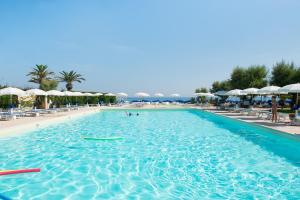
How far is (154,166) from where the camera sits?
8.05 meters

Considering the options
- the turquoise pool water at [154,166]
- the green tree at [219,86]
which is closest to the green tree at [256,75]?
the green tree at [219,86]

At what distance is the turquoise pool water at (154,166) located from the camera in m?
6.07

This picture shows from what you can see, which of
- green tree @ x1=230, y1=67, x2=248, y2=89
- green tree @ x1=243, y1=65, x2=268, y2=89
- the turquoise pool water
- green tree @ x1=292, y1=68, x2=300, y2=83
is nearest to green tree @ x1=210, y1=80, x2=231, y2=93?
green tree @ x1=230, y1=67, x2=248, y2=89

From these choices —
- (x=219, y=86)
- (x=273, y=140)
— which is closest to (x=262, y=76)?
(x=219, y=86)

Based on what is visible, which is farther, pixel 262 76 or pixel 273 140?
pixel 262 76

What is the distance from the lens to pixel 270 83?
3089 cm

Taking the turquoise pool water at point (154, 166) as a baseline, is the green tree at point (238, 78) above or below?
above

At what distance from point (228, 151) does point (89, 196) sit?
19.2 feet

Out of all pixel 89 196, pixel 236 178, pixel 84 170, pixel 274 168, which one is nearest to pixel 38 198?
pixel 89 196

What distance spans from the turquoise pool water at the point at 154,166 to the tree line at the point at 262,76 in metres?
18.1

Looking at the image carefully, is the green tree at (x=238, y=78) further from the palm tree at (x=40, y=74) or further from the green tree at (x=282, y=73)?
the palm tree at (x=40, y=74)

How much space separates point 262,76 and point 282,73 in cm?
538

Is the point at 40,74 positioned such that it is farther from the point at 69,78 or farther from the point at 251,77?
the point at 251,77

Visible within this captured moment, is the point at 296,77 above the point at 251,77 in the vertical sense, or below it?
below
